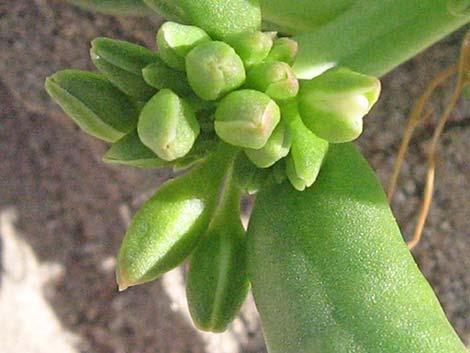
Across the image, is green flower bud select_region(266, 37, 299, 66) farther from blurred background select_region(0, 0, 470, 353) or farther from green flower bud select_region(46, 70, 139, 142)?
blurred background select_region(0, 0, 470, 353)

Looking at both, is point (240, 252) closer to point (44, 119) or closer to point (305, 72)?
point (305, 72)

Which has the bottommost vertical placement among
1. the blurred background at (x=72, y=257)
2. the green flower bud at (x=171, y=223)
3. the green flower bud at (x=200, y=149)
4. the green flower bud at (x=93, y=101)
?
the blurred background at (x=72, y=257)

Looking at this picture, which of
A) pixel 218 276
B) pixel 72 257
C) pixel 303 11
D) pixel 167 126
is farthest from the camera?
pixel 72 257

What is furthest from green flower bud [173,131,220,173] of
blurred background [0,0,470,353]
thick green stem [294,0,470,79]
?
blurred background [0,0,470,353]

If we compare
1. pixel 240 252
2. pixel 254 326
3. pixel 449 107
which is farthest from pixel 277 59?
pixel 254 326

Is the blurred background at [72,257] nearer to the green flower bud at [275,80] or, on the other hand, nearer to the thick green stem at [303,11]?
the thick green stem at [303,11]

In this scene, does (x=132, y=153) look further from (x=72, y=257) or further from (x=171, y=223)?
(x=72, y=257)

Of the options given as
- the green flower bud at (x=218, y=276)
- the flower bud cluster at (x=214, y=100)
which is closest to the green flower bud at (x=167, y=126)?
the flower bud cluster at (x=214, y=100)

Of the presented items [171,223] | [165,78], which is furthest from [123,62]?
[171,223]
